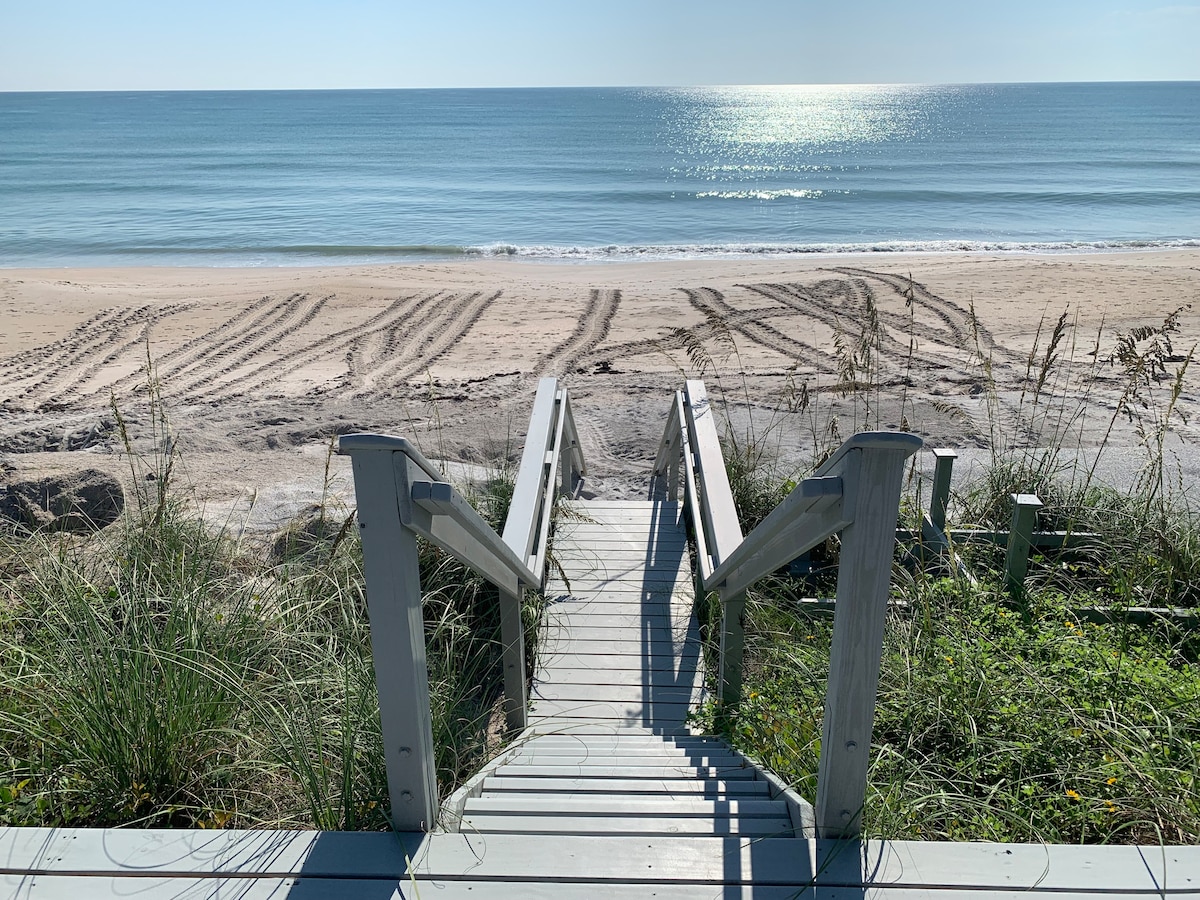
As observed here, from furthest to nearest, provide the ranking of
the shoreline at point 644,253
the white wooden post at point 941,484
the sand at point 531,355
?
1. the shoreline at point 644,253
2. the sand at point 531,355
3. the white wooden post at point 941,484

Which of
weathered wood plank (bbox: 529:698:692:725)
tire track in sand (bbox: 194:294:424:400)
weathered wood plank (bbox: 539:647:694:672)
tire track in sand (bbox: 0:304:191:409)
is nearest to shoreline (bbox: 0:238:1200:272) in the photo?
tire track in sand (bbox: 0:304:191:409)

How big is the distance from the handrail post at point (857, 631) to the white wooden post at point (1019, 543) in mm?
2593

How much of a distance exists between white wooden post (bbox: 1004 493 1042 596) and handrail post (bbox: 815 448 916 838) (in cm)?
259

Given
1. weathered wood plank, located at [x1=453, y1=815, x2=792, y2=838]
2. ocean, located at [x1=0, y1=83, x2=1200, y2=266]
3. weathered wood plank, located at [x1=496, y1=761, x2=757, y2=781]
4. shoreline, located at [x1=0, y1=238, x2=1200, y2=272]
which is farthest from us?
ocean, located at [x1=0, y1=83, x2=1200, y2=266]

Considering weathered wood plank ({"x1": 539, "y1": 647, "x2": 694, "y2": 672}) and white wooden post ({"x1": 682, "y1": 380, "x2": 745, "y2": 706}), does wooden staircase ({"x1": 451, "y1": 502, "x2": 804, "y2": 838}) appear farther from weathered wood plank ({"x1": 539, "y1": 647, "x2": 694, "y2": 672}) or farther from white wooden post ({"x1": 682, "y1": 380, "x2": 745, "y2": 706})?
white wooden post ({"x1": 682, "y1": 380, "x2": 745, "y2": 706})

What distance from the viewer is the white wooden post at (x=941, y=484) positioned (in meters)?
5.01

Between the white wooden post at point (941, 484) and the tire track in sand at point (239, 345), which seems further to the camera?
the tire track in sand at point (239, 345)

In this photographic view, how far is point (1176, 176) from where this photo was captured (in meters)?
40.4

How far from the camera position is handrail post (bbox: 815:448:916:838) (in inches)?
72.5

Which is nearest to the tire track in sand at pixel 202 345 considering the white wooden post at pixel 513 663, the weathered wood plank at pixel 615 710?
the weathered wood plank at pixel 615 710

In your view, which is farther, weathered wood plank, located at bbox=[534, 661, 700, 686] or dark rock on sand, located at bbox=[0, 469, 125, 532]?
dark rock on sand, located at bbox=[0, 469, 125, 532]

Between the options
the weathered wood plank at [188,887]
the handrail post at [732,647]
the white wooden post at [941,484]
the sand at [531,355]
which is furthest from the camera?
the sand at [531,355]

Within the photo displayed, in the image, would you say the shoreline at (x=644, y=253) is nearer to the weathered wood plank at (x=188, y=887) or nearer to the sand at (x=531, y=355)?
the sand at (x=531, y=355)

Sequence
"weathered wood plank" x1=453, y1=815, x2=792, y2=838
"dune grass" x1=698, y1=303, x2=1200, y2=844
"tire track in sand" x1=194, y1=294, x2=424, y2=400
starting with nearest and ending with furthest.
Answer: "weathered wood plank" x1=453, y1=815, x2=792, y2=838 → "dune grass" x1=698, y1=303, x2=1200, y2=844 → "tire track in sand" x1=194, y1=294, x2=424, y2=400
